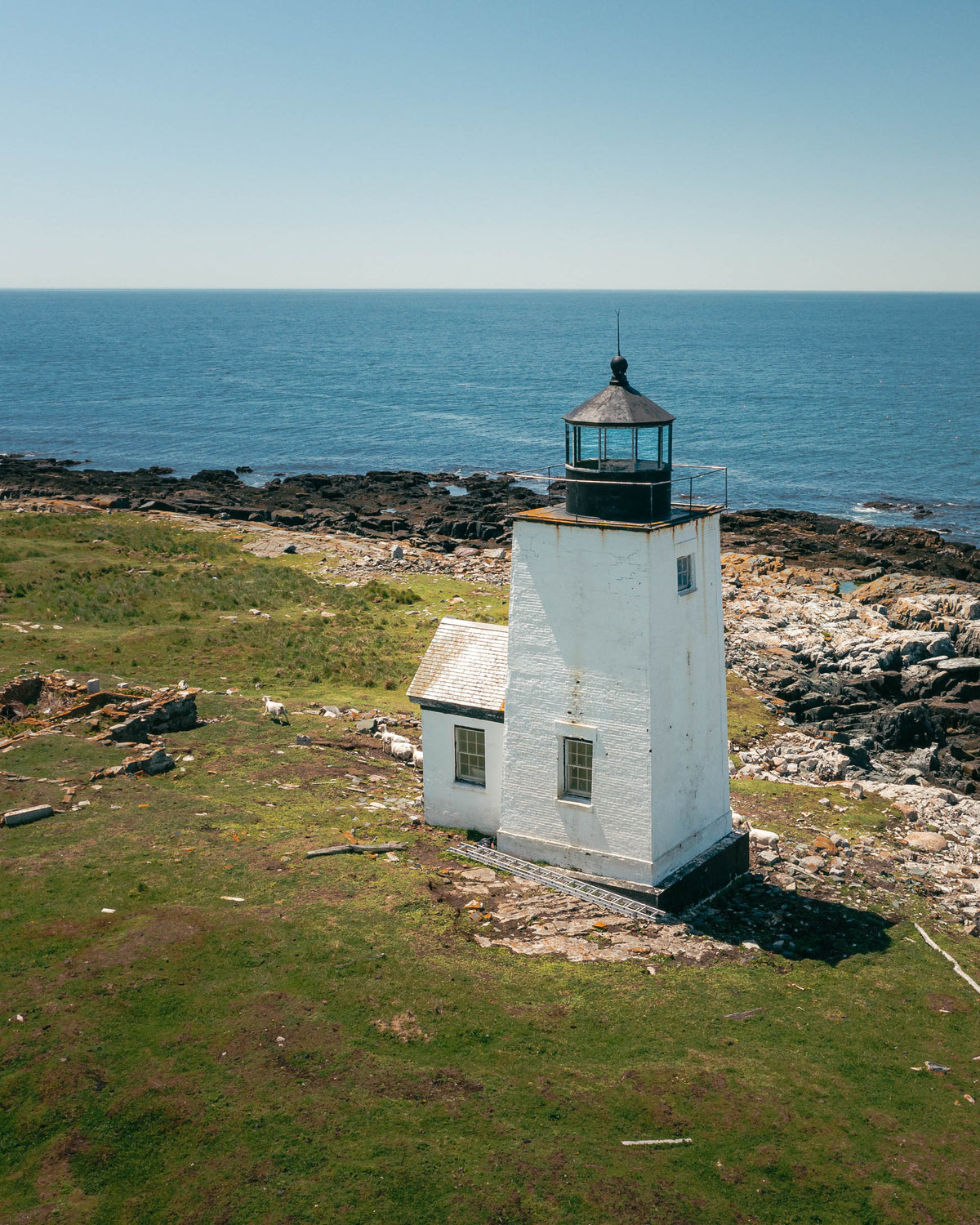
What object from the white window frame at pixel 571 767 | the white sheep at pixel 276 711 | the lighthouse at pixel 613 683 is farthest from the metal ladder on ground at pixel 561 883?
the white sheep at pixel 276 711

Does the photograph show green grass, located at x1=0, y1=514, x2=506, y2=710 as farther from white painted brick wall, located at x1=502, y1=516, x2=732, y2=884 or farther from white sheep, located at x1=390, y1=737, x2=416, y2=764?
white painted brick wall, located at x1=502, y1=516, x2=732, y2=884

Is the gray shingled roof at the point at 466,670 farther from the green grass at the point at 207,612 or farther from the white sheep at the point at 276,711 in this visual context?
the green grass at the point at 207,612

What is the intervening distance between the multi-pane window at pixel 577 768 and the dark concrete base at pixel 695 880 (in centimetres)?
139

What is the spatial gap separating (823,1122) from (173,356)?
607ft

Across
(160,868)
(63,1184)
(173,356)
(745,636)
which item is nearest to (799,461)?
(745,636)

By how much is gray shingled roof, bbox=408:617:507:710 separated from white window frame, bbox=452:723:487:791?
530 millimetres

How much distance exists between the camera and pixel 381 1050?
1258 cm

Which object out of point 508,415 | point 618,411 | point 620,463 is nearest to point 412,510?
point 620,463

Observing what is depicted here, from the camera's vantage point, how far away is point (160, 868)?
1664 centimetres

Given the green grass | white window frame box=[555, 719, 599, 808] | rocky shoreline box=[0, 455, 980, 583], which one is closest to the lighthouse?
white window frame box=[555, 719, 599, 808]

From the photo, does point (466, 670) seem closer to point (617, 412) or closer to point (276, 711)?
point (617, 412)

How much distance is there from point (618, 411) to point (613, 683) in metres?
4.42

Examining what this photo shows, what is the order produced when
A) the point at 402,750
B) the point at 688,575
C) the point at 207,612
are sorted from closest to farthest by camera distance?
the point at 688,575 → the point at 402,750 → the point at 207,612

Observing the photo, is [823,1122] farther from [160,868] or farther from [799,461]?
[799,461]
